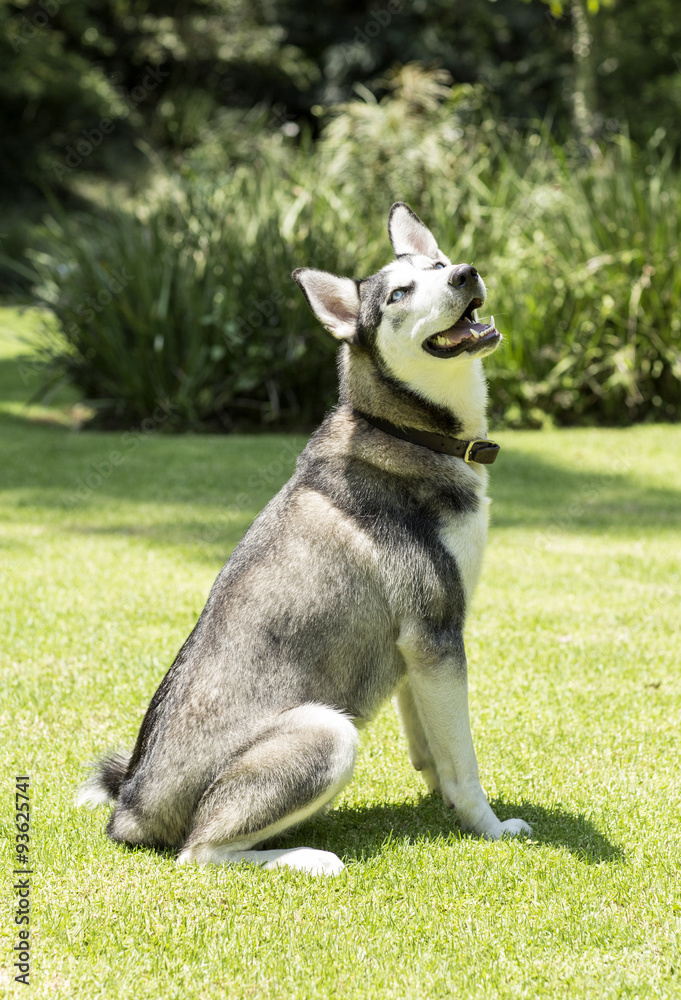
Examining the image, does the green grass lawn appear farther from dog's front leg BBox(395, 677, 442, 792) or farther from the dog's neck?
the dog's neck

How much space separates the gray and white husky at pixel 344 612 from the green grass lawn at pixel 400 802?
0.20 m

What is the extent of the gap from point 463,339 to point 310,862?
1729mm

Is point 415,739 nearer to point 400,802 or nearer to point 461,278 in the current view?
point 400,802

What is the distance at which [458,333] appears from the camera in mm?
3186

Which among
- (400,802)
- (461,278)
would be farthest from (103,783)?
(461,278)

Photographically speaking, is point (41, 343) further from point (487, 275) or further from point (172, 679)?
point (172, 679)

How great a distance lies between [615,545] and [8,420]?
7.94m

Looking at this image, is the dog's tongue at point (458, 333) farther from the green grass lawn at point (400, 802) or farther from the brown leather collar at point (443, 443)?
the green grass lawn at point (400, 802)

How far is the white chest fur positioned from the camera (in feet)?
10.2

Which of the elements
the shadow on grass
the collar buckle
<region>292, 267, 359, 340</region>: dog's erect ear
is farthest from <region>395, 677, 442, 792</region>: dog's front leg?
<region>292, 267, 359, 340</region>: dog's erect ear

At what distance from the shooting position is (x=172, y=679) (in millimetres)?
3131

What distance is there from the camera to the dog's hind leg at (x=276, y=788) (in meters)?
2.86

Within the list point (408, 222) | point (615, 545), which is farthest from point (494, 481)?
point (408, 222)

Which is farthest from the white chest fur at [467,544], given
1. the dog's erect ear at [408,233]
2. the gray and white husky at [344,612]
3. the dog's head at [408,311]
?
the dog's erect ear at [408,233]
